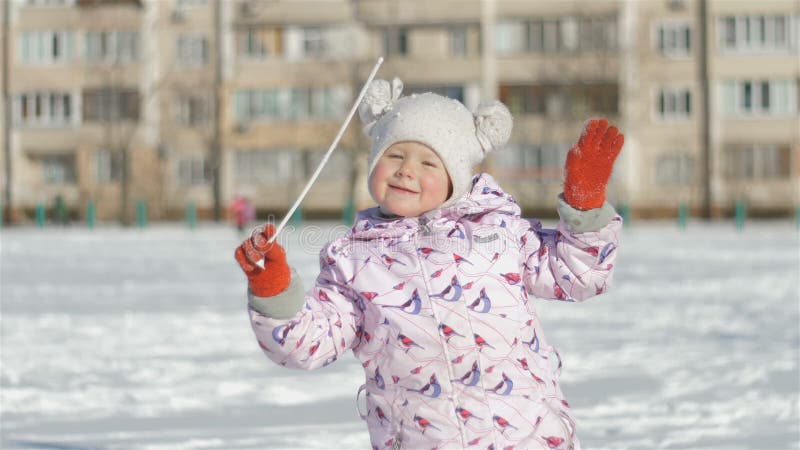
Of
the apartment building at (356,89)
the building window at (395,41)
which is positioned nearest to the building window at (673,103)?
the apartment building at (356,89)

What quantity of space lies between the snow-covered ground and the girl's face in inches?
28.1

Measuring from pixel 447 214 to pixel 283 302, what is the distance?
522 mm

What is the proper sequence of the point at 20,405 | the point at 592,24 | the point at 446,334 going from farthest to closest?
the point at 592,24
the point at 20,405
the point at 446,334

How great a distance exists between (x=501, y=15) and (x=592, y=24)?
3.46m

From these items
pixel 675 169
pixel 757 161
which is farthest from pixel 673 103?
pixel 757 161

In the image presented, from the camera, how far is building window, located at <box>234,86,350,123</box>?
41719 mm

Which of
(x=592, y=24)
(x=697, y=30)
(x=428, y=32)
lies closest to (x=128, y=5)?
(x=428, y=32)

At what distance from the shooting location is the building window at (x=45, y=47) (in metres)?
43.2

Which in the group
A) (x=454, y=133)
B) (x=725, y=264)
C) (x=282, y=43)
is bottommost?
(x=725, y=264)


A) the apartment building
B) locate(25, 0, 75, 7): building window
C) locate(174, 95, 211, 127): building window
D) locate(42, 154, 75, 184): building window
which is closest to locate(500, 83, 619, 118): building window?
the apartment building

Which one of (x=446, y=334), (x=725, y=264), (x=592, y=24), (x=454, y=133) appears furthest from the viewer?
(x=592, y=24)

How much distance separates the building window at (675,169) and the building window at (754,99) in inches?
90.6

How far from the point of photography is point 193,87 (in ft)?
139

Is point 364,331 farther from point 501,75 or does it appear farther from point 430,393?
point 501,75
